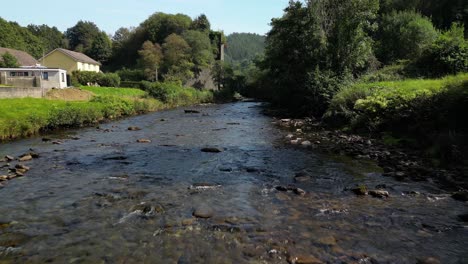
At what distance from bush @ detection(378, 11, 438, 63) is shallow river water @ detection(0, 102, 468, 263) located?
32.6 m

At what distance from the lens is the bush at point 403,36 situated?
43750 millimetres

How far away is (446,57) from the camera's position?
1217 inches

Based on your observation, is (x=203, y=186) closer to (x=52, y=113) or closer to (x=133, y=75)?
(x=52, y=113)

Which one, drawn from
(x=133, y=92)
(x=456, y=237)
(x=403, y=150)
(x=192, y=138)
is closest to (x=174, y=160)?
(x=192, y=138)

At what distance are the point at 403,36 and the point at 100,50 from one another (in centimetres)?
8866

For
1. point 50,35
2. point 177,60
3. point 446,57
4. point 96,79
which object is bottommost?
point 96,79

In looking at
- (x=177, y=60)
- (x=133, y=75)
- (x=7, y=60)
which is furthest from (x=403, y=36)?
(x=7, y=60)

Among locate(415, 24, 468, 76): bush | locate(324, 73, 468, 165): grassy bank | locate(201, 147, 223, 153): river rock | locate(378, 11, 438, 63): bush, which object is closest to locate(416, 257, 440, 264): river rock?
locate(324, 73, 468, 165): grassy bank

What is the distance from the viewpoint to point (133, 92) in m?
54.5

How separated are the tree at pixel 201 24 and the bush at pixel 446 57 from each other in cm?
7483

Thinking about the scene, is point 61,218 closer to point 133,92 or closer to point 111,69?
point 133,92

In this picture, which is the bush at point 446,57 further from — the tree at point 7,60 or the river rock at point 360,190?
the tree at point 7,60

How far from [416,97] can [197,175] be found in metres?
13.0

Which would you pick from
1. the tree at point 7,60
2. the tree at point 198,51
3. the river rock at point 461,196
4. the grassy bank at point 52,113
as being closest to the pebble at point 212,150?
the river rock at point 461,196
